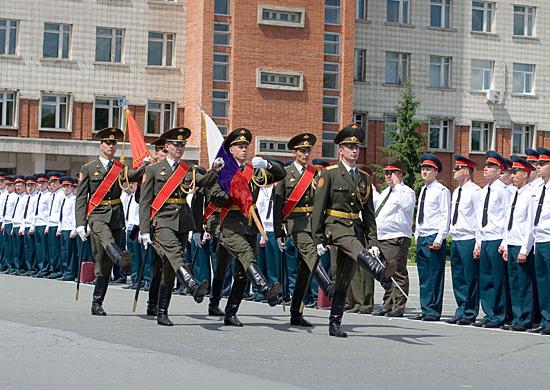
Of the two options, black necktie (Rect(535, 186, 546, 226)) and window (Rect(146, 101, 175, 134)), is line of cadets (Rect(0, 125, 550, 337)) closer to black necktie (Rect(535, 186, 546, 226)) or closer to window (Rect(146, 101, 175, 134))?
black necktie (Rect(535, 186, 546, 226))

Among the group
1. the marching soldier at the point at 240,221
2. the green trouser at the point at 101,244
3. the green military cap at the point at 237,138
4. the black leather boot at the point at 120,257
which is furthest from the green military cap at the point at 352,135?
the green trouser at the point at 101,244

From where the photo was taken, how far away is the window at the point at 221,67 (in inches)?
2115

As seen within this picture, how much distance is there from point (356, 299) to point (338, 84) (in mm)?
38997

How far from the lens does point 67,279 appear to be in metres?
26.5

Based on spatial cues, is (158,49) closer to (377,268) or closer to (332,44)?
(332,44)

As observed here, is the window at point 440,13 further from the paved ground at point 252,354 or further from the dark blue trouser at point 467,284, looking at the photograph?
the paved ground at point 252,354

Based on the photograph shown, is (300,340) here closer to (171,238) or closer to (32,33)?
(171,238)

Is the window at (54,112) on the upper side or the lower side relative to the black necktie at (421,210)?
upper

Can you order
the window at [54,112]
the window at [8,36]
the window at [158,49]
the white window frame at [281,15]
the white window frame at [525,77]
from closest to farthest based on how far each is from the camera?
the window at [8,36] → the window at [54,112] → the white window frame at [281,15] → the window at [158,49] → the white window frame at [525,77]

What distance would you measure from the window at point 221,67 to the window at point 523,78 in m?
16.5

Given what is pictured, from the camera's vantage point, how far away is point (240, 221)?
48.8ft

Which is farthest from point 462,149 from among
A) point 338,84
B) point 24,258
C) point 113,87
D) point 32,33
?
point 24,258

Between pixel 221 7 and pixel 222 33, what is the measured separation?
113cm

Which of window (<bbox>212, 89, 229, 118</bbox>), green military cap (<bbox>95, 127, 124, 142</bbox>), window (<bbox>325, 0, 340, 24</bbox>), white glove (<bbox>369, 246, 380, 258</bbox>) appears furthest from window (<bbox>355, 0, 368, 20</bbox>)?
white glove (<bbox>369, 246, 380, 258</bbox>)
